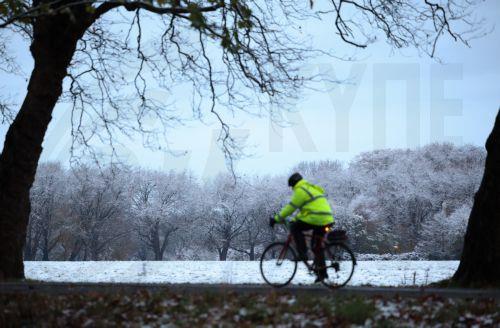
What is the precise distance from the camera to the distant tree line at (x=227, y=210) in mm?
54062

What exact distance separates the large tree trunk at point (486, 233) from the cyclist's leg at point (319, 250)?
3440mm

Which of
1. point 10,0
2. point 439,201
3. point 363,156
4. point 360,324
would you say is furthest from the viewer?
point 363,156

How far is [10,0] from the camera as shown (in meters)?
10.2

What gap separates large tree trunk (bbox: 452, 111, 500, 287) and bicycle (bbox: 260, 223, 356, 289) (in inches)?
115

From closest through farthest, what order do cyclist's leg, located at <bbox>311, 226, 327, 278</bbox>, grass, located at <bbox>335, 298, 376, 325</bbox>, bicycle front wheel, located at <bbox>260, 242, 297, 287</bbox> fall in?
1. grass, located at <bbox>335, 298, 376, 325</bbox>
2. cyclist's leg, located at <bbox>311, 226, 327, 278</bbox>
3. bicycle front wheel, located at <bbox>260, 242, 297, 287</bbox>

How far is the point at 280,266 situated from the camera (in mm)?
10328

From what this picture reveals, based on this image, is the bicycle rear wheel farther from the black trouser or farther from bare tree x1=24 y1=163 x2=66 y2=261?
bare tree x1=24 y1=163 x2=66 y2=261

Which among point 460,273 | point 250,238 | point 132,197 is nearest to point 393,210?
point 250,238

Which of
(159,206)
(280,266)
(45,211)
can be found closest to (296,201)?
(280,266)

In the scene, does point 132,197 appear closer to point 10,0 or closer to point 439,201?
point 439,201

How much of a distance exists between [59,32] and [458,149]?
61369 mm

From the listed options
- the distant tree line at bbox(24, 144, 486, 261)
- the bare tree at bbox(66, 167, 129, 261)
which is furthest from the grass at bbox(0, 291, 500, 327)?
the bare tree at bbox(66, 167, 129, 261)

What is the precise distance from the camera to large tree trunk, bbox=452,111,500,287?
11195 mm

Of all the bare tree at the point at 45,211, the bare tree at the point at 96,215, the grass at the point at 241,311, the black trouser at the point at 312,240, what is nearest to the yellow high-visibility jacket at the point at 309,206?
the black trouser at the point at 312,240
